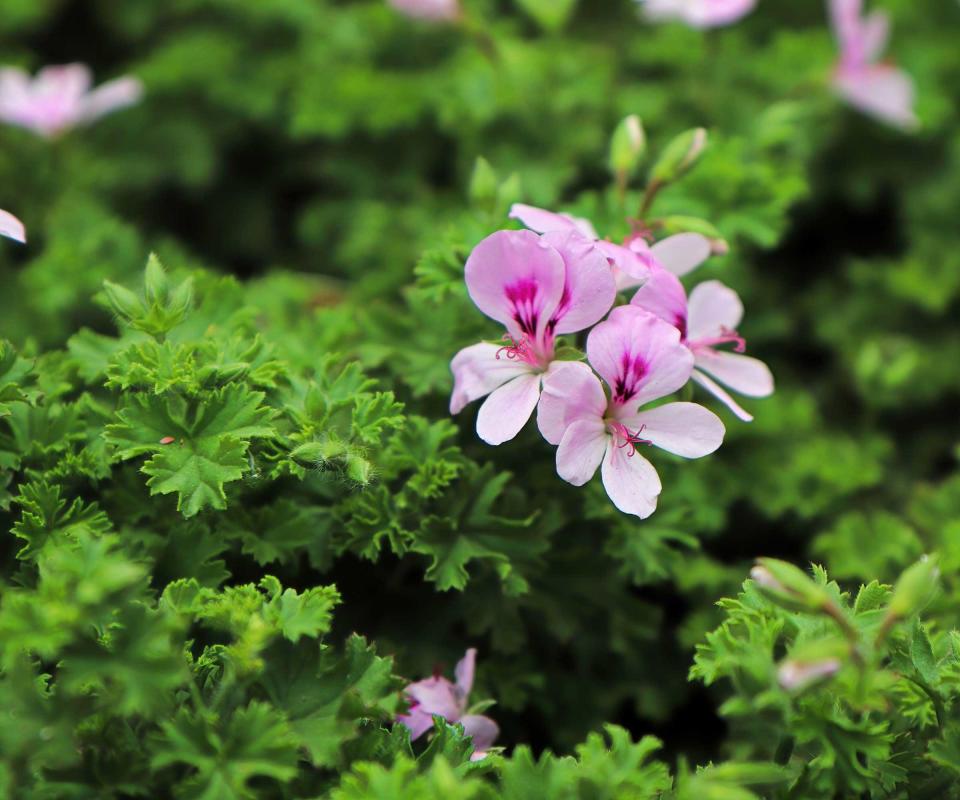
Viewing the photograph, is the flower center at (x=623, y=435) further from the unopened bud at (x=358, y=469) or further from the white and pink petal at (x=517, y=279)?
the unopened bud at (x=358, y=469)

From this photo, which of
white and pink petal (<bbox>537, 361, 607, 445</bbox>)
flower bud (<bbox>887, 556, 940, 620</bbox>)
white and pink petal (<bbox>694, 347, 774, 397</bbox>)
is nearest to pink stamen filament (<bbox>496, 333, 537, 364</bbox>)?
white and pink petal (<bbox>537, 361, 607, 445</bbox>)

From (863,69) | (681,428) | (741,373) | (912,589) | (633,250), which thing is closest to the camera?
(912,589)

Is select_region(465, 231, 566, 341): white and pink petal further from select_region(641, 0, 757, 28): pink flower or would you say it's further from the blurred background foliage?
select_region(641, 0, 757, 28): pink flower

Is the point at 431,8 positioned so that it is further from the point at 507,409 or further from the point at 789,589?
the point at 789,589

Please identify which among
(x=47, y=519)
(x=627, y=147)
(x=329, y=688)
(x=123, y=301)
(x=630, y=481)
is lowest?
(x=329, y=688)

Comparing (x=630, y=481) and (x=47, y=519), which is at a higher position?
(x=630, y=481)

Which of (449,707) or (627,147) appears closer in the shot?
(449,707)

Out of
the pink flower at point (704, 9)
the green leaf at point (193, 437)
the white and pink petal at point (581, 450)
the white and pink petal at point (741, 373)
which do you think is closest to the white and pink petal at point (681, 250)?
the white and pink petal at point (741, 373)

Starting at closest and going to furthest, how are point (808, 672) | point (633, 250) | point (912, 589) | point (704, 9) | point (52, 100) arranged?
point (808, 672) → point (912, 589) → point (633, 250) → point (704, 9) → point (52, 100)

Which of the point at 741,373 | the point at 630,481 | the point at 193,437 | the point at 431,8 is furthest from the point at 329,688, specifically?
the point at 431,8
